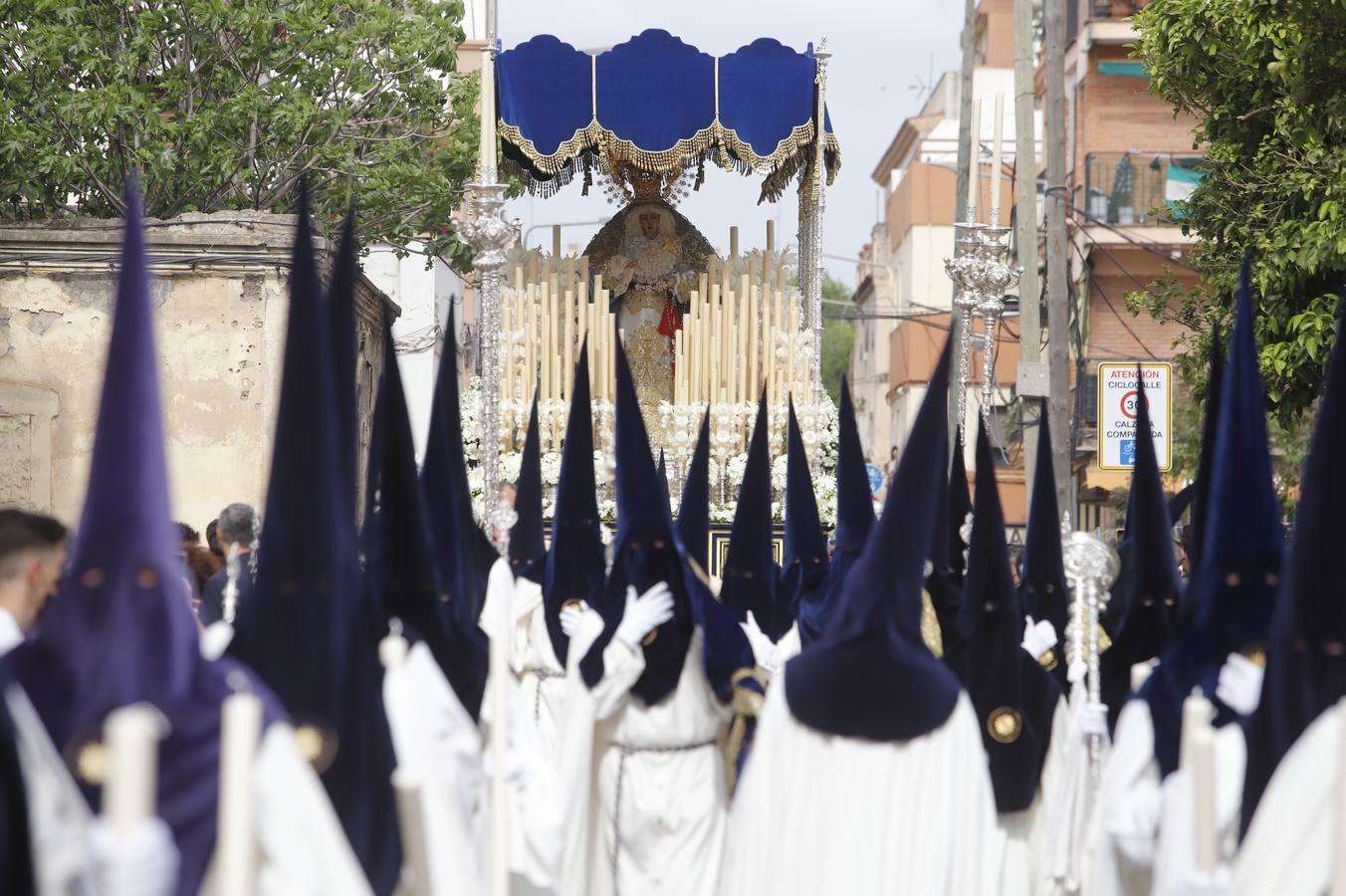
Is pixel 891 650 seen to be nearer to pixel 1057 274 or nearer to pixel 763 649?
pixel 763 649

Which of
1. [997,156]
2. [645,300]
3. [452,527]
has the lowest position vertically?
[452,527]

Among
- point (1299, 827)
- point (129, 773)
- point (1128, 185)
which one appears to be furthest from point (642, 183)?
point (1128, 185)

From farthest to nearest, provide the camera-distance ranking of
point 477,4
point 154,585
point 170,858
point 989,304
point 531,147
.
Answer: point 477,4 → point 531,147 → point 989,304 → point 154,585 → point 170,858

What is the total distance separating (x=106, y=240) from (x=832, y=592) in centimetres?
814

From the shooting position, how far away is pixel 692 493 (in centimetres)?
834

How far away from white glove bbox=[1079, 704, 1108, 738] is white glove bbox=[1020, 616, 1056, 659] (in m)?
1.15

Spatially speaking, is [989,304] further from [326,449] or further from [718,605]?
[326,449]

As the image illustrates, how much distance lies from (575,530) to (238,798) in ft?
15.1

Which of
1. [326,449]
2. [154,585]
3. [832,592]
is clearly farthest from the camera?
[832,592]

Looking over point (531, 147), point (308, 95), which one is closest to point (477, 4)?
point (308, 95)

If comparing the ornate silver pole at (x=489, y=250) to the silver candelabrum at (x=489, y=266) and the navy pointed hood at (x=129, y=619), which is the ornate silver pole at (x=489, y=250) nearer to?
the silver candelabrum at (x=489, y=266)

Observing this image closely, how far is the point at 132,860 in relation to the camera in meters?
3.41

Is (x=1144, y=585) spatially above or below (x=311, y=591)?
below

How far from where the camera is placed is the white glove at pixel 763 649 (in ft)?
26.7
